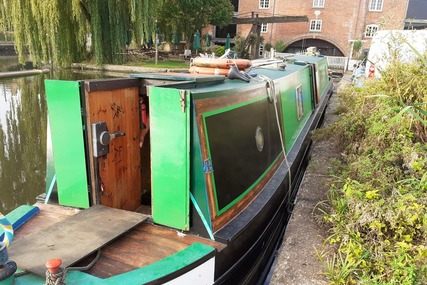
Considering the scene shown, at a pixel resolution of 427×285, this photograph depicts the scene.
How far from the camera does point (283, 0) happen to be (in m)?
33.7

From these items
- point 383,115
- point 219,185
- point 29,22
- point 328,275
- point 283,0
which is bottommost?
point 328,275

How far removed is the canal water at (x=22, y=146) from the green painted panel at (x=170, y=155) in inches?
144

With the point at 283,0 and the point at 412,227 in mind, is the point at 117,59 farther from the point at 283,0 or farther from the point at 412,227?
the point at 283,0

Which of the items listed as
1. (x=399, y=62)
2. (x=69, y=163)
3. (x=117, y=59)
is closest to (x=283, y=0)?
(x=117, y=59)

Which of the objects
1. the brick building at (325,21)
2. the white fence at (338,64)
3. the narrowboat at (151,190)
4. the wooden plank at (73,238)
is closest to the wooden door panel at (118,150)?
the narrowboat at (151,190)

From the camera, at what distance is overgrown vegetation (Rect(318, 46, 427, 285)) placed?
215 centimetres

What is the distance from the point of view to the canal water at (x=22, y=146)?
18.1 ft

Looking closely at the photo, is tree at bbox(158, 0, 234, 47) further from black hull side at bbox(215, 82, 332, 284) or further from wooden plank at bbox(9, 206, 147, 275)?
wooden plank at bbox(9, 206, 147, 275)

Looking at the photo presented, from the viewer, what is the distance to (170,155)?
2432mm

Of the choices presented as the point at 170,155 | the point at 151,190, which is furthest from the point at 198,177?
the point at 151,190

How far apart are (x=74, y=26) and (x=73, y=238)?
43.6 feet

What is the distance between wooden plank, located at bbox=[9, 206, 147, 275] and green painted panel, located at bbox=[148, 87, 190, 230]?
27 cm

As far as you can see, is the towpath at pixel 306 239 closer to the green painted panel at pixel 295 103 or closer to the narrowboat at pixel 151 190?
the narrowboat at pixel 151 190

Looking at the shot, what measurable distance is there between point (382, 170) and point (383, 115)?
0.91 meters
